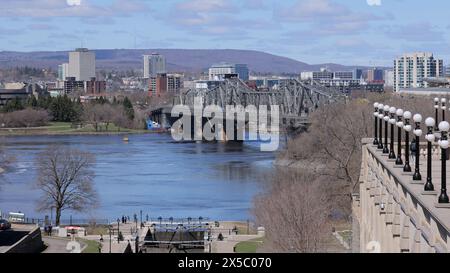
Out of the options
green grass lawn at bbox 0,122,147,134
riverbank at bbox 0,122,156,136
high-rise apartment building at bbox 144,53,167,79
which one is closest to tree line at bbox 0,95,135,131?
green grass lawn at bbox 0,122,147,134

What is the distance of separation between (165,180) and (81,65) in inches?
5502

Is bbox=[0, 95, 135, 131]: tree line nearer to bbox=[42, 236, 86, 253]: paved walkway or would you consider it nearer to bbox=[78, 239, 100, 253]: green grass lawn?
bbox=[42, 236, 86, 253]: paved walkway

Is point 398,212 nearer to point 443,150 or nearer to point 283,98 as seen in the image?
point 443,150

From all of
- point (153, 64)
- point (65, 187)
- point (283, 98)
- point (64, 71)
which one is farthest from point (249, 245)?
point (153, 64)

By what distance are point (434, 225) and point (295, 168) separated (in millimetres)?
21874

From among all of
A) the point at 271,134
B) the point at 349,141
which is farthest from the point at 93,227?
the point at 271,134

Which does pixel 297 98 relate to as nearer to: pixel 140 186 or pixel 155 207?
pixel 140 186

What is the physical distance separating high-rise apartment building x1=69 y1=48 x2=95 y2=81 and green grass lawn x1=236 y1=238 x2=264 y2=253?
152m

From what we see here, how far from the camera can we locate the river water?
24.6m

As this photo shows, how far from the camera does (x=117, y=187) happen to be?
30.5m

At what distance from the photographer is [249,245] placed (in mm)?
16641

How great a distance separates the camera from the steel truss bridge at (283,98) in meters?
51.1

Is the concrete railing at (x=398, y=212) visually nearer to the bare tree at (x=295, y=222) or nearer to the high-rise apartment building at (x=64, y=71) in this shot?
the bare tree at (x=295, y=222)
